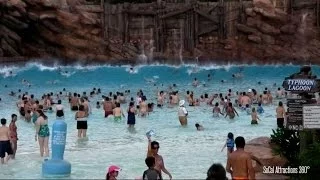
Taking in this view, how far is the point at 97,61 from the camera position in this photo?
46812 millimetres

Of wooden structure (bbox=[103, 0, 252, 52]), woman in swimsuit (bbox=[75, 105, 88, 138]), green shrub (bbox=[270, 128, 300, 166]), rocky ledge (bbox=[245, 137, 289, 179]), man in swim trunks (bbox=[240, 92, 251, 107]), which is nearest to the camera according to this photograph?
green shrub (bbox=[270, 128, 300, 166])

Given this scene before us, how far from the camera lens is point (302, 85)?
9289 millimetres

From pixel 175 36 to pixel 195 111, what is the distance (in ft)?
66.0

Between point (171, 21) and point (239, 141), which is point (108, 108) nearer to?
point (239, 141)

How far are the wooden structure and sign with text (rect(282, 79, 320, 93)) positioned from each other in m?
37.0

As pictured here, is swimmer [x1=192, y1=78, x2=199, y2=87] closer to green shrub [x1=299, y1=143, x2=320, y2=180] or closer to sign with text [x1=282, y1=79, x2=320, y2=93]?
green shrub [x1=299, y1=143, x2=320, y2=180]

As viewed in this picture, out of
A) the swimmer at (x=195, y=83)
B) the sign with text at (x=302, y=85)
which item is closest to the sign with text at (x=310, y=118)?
the sign with text at (x=302, y=85)

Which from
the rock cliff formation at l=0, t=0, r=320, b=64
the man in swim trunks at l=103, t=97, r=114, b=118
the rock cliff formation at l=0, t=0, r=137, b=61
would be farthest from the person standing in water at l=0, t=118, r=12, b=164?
the rock cliff formation at l=0, t=0, r=320, b=64

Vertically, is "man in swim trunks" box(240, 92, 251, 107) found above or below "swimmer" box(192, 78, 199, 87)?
below

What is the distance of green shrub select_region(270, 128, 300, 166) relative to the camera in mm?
10672

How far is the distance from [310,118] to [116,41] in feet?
125

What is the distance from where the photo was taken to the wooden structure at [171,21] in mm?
46219

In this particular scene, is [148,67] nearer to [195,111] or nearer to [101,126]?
[195,111]

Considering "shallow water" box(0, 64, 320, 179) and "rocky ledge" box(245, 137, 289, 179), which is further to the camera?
"shallow water" box(0, 64, 320, 179)
